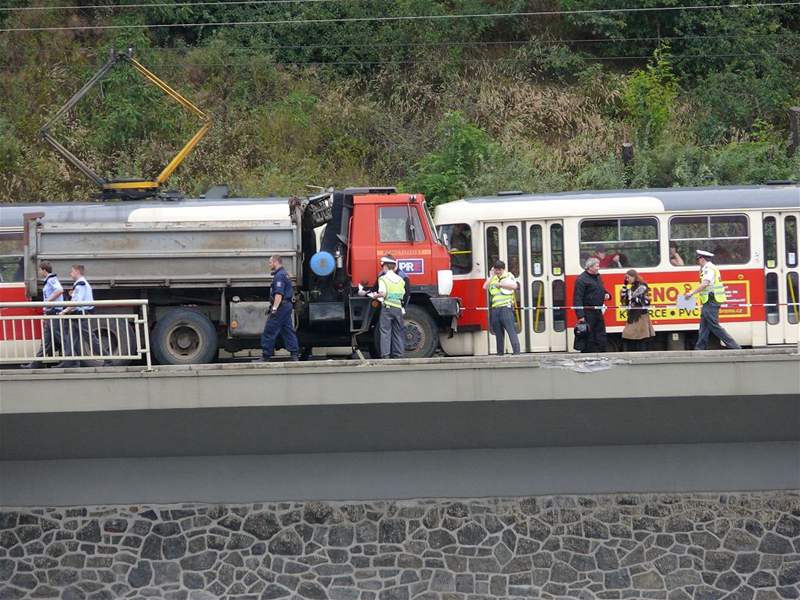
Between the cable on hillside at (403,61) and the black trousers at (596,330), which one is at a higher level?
the cable on hillside at (403,61)

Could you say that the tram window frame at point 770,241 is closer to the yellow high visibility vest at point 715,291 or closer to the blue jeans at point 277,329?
the yellow high visibility vest at point 715,291

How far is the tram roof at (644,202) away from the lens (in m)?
18.3

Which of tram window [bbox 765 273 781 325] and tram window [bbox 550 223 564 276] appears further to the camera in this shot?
tram window [bbox 550 223 564 276]

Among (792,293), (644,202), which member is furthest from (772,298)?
(644,202)

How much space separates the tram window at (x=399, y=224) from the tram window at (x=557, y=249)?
7.38 ft

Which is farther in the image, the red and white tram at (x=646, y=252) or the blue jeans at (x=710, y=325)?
the red and white tram at (x=646, y=252)

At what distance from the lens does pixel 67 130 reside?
31797 mm

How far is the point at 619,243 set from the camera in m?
18.4

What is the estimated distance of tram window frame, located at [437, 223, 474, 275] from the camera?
A: 61.1ft

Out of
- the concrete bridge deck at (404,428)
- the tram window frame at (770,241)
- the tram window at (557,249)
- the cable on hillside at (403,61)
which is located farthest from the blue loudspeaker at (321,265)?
the cable on hillside at (403,61)

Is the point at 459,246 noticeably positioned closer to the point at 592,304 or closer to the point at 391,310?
the point at 592,304

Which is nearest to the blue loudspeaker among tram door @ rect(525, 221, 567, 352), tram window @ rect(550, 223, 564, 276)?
tram door @ rect(525, 221, 567, 352)

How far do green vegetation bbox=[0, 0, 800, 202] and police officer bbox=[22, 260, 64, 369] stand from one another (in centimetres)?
1274

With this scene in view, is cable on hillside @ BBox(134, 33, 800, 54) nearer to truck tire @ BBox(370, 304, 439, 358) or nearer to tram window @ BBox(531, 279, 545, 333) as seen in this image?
tram window @ BBox(531, 279, 545, 333)
